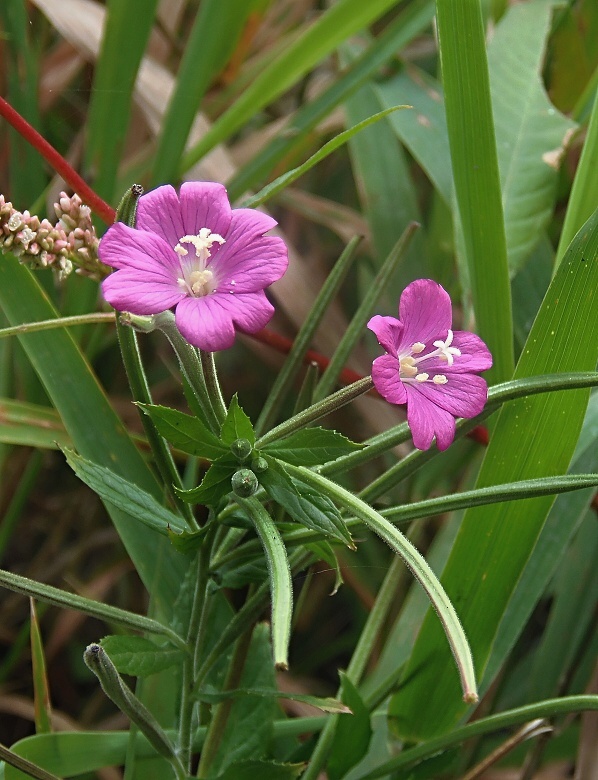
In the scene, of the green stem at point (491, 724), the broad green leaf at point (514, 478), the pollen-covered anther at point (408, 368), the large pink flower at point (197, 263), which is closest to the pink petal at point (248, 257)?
the large pink flower at point (197, 263)

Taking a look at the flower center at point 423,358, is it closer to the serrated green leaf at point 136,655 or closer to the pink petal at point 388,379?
the pink petal at point 388,379

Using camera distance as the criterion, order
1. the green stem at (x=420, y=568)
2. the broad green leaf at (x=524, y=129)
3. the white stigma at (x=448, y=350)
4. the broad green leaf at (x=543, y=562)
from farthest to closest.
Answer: the broad green leaf at (x=524, y=129), the broad green leaf at (x=543, y=562), the white stigma at (x=448, y=350), the green stem at (x=420, y=568)

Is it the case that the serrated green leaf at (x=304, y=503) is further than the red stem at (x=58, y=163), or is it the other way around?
the red stem at (x=58, y=163)

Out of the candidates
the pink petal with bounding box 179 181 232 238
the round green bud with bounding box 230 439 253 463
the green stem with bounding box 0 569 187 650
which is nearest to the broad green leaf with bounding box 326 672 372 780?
the green stem with bounding box 0 569 187 650

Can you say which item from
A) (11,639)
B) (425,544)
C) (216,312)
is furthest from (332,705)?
(11,639)

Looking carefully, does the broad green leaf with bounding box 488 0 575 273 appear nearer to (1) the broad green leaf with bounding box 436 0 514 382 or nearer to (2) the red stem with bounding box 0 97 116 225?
(1) the broad green leaf with bounding box 436 0 514 382

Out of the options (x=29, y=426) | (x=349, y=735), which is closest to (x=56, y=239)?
(x=29, y=426)

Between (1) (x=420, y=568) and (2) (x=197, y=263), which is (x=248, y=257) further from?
(1) (x=420, y=568)
